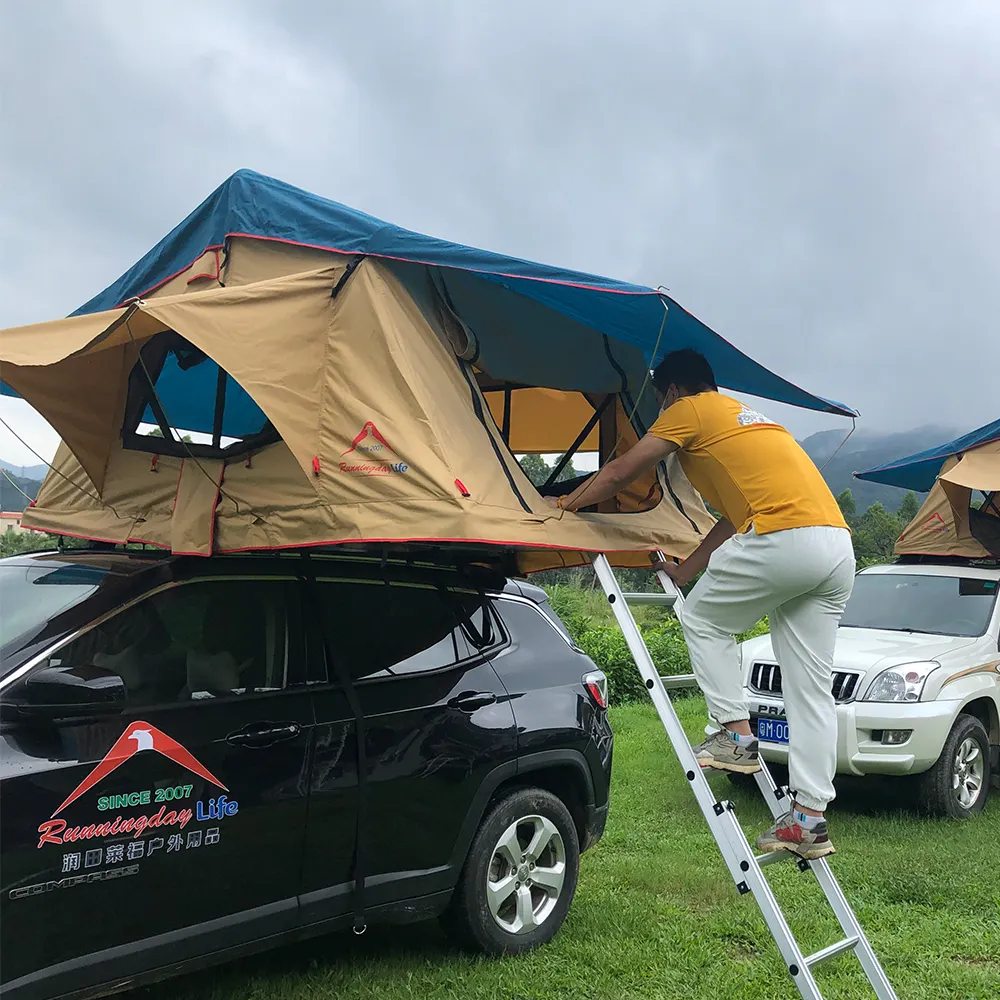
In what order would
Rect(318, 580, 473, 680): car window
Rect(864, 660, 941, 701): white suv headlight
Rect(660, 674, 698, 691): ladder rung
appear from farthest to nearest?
Rect(864, 660, 941, 701): white suv headlight < Rect(660, 674, 698, 691): ladder rung < Rect(318, 580, 473, 680): car window

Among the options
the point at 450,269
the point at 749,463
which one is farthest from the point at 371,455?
the point at 749,463

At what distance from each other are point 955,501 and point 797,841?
19.4 ft

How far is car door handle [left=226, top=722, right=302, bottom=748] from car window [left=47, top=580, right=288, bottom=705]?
14cm

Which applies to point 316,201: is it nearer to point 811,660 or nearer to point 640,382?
point 640,382

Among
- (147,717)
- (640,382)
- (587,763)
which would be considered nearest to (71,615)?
(147,717)

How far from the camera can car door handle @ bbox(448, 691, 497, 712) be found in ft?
14.1

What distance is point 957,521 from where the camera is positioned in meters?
8.95

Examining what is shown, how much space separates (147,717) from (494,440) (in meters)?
1.74

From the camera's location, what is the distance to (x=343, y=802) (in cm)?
378

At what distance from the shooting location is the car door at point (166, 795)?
294cm

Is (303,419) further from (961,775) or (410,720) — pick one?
(961,775)

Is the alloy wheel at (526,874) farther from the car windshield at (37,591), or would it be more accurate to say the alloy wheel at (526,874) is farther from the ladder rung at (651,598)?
the car windshield at (37,591)

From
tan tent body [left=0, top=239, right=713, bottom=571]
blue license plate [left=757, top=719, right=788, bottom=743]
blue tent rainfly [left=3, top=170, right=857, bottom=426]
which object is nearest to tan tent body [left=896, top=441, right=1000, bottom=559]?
blue license plate [left=757, top=719, right=788, bottom=743]

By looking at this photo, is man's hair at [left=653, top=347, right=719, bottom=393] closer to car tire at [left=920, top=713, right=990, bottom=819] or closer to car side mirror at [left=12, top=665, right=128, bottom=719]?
car side mirror at [left=12, top=665, right=128, bottom=719]
